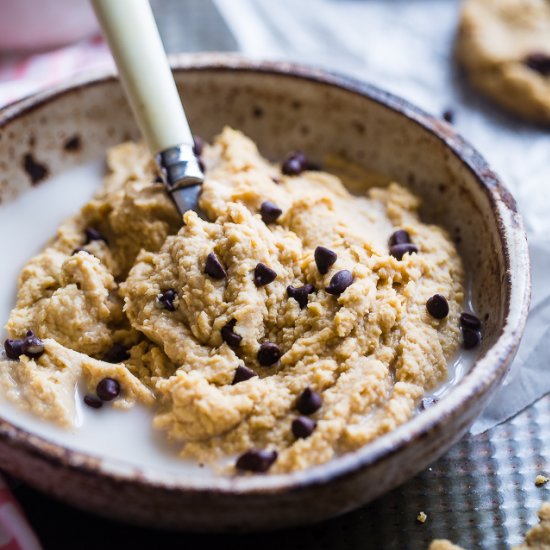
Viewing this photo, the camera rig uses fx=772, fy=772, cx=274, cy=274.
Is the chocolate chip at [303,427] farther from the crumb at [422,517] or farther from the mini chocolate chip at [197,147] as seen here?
the mini chocolate chip at [197,147]

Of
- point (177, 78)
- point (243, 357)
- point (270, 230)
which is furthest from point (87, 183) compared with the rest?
point (243, 357)

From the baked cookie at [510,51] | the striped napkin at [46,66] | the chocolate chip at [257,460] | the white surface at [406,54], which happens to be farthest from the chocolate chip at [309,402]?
the baked cookie at [510,51]

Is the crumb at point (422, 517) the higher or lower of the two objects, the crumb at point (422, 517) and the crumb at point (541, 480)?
the higher

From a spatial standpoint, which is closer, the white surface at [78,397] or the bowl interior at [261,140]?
the white surface at [78,397]

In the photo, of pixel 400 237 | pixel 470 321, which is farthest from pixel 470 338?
pixel 400 237

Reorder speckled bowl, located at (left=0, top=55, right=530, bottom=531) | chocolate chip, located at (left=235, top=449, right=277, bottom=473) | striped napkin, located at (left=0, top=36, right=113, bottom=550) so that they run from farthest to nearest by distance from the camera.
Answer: striped napkin, located at (left=0, top=36, right=113, bottom=550) → chocolate chip, located at (left=235, top=449, right=277, bottom=473) → speckled bowl, located at (left=0, top=55, right=530, bottom=531)

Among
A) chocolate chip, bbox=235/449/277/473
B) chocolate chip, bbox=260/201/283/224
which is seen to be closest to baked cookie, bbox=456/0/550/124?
chocolate chip, bbox=260/201/283/224

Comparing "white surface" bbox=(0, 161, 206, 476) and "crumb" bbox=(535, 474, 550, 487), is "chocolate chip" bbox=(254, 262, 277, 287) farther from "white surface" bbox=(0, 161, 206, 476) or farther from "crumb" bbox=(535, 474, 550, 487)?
"crumb" bbox=(535, 474, 550, 487)
